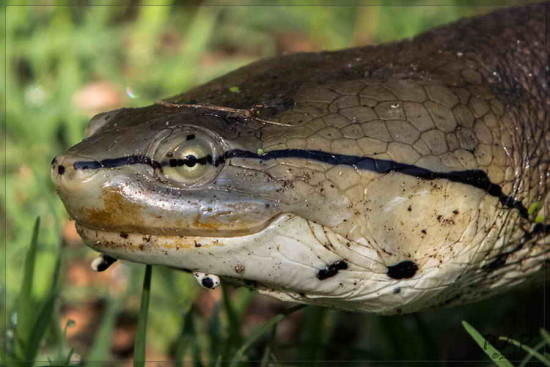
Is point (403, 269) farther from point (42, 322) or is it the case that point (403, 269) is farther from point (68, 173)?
point (42, 322)

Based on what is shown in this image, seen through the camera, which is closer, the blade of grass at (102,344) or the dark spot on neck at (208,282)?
the dark spot on neck at (208,282)

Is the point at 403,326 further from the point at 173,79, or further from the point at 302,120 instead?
the point at 173,79

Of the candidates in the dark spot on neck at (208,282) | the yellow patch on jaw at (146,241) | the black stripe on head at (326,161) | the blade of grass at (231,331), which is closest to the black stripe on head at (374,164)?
the black stripe on head at (326,161)

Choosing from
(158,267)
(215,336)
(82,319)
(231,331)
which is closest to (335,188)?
(231,331)

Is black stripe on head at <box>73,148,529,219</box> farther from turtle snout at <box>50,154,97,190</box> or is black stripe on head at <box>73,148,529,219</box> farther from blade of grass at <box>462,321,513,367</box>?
blade of grass at <box>462,321,513,367</box>

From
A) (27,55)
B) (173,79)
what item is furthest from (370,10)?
(27,55)

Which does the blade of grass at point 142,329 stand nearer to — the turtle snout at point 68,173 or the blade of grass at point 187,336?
the blade of grass at point 187,336
